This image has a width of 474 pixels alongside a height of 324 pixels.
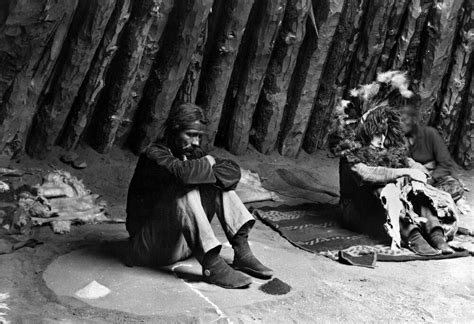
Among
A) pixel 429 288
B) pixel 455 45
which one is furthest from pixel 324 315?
pixel 455 45

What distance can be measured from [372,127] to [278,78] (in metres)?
1.56

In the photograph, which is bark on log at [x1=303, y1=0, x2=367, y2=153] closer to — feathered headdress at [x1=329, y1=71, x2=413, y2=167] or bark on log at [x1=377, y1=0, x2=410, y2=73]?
bark on log at [x1=377, y1=0, x2=410, y2=73]

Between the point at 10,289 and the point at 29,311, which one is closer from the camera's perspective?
the point at 29,311

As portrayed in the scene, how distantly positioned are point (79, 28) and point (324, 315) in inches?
111

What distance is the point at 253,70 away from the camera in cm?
580

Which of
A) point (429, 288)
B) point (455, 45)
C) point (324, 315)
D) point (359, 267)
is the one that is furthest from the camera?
point (455, 45)

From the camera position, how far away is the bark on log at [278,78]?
5727 millimetres

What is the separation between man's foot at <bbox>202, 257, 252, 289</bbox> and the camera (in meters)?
3.48

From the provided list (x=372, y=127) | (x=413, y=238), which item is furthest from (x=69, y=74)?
(x=413, y=238)

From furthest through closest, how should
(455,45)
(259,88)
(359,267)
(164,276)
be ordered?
(455,45)
(259,88)
(359,267)
(164,276)

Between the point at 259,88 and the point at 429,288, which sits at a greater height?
the point at 259,88

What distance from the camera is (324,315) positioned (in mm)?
3307

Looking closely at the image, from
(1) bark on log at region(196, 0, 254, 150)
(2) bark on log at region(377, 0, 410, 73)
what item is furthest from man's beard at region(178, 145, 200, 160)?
(2) bark on log at region(377, 0, 410, 73)

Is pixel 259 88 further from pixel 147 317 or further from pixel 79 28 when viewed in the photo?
pixel 147 317
